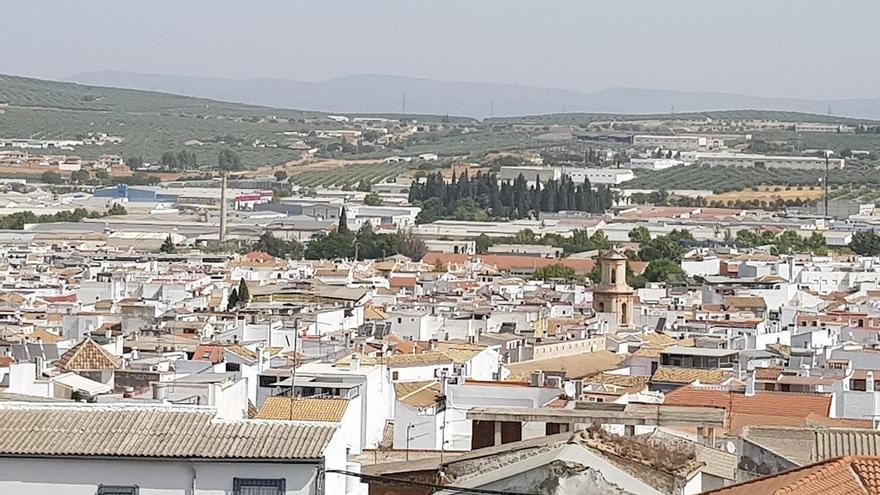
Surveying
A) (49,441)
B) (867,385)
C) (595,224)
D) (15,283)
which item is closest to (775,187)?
(595,224)

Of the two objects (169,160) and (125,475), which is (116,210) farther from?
(125,475)

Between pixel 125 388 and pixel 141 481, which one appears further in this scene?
pixel 125 388

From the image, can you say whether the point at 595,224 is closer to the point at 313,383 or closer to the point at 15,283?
the point at 15,283

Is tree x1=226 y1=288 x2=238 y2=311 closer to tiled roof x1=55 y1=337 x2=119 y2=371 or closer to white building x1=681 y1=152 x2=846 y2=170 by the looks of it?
tiled roof x1=55 y1=337 x2=119 y2=371

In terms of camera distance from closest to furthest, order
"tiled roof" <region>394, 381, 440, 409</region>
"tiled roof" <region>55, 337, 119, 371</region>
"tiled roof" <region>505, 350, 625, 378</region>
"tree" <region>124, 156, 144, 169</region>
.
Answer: "tiled roof" <region>394, 381, 440, 409</region> → "tiled roof" <region>55, 337, 119, 371</region> → "tiled roof" <region>505, 350, 625, 378</region> → "tree" <region>124, 156, 144, 169</region>

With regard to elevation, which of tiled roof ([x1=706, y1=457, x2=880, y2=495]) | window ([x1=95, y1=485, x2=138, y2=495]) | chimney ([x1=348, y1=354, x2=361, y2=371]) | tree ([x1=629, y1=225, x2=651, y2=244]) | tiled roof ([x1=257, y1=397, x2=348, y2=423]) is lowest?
tree ([x1=629, y1=225, x2=651, y2=244])

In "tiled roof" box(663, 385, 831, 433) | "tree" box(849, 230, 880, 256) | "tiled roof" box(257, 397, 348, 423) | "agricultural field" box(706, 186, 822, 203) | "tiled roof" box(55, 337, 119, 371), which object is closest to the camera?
"tiled roof" box(257, 397, 348, 423)

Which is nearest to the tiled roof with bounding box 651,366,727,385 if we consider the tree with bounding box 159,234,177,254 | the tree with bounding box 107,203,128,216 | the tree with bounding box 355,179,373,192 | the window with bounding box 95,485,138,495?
the window with bounding box 95,485,138,495

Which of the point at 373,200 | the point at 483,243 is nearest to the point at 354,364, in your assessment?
the point at 483,243
